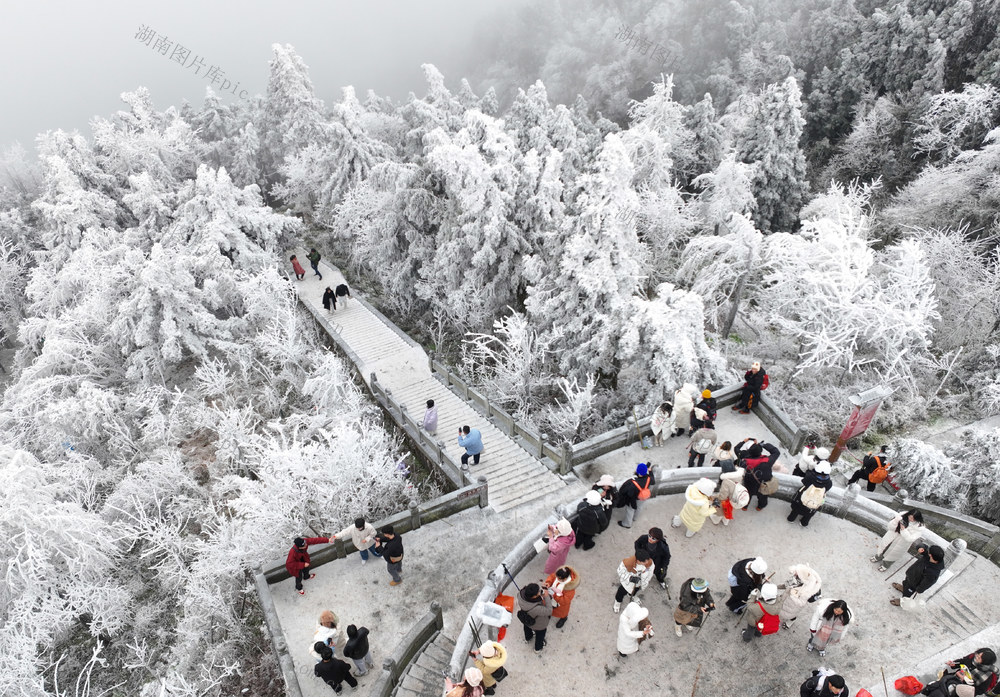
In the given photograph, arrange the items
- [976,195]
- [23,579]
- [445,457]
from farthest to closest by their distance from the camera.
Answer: [976,195] → [445,457] → [23,579]

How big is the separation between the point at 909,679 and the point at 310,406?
17944 mm

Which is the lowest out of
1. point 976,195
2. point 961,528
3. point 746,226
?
point 961,528

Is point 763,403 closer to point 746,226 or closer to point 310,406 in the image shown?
point 746,226

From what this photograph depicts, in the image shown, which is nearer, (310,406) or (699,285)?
(699,285)

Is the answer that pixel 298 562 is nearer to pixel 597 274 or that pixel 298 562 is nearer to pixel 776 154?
pixel 597 274

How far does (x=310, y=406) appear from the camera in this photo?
20.5 meters

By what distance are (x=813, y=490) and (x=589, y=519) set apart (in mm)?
4042

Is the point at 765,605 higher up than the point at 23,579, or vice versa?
the point at 765,605

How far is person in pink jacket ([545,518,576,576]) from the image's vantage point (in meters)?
9.30

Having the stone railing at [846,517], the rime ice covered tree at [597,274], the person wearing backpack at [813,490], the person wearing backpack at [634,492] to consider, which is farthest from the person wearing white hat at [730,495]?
the rime ice covered tree at [597,274]

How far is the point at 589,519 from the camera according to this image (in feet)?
32.2

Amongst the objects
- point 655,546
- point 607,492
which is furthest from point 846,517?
point 607,492

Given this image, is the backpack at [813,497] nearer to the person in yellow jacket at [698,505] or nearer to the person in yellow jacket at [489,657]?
the person in yellow jacket at [698,505]

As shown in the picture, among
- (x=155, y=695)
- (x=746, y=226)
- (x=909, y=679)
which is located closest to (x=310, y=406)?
(x=155, y=695)
